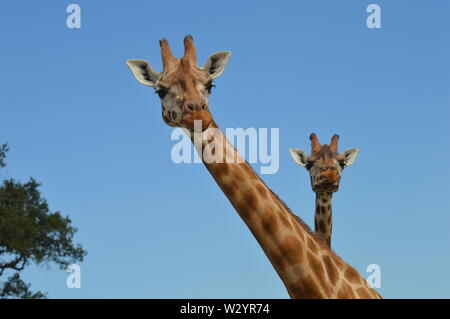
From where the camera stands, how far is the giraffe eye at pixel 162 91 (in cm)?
733

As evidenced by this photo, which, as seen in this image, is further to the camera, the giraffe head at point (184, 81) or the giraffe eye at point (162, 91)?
the giraffe eye at point (162, 91)

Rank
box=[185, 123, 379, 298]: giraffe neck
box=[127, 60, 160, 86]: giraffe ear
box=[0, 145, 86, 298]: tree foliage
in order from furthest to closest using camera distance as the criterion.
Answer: box=[0, 145, 86, 298]: tree foliage < box=[127, 60, 160, 86]: giraffe ear < box=[185, 123, 379, 298]: giraffe neck

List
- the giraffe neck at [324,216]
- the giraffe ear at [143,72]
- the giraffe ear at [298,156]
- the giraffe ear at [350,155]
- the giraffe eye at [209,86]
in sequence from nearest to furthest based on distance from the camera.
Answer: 1. the giraffe eye at [209,86]
2. the giraffe ear at [143,72]
3. the giraffe neck at [324,216]
4. the giraffe ear at [350,155]
5. the giraffe ear at [298,156]

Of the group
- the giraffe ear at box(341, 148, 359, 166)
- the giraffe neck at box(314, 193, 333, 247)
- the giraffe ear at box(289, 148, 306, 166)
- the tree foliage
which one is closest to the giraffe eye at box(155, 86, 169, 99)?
the giraffe neck at box(314, 193, 333, 247)

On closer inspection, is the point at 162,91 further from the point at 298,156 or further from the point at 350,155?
the point at 350,155

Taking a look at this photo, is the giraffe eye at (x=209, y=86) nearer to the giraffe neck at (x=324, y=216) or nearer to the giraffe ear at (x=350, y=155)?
the giraffe neck at (x=324, y=216)

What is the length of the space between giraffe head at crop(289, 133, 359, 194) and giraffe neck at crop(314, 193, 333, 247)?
23cm

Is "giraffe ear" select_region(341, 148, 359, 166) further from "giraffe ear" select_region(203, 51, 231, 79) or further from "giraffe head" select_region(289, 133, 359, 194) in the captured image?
"giraffe ear" select_region(203, 51, 231, 79)

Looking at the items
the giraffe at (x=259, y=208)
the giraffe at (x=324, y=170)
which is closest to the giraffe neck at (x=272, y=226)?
the giraffe at (x=259, y=208)

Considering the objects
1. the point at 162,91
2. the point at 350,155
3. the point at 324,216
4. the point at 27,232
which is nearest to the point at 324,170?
the point at 324,216

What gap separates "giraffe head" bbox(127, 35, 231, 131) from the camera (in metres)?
6.97
